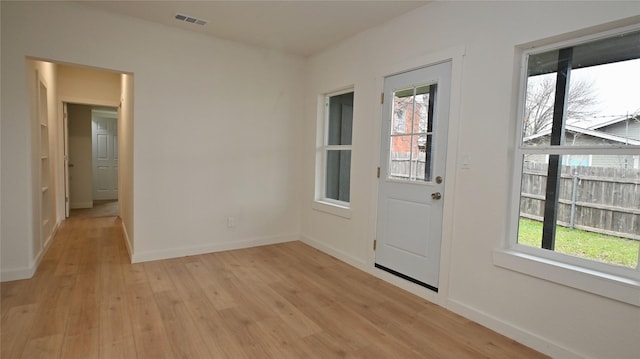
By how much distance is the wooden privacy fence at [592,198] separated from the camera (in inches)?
74.9

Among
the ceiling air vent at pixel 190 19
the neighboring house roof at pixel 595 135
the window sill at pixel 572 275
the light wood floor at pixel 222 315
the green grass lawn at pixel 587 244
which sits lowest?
the light wood floor at pixel 222 315

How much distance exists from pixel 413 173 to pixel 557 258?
130cm

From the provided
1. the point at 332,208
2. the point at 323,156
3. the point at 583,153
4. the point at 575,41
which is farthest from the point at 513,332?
the point at 323,156

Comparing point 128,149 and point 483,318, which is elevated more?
point 128,149

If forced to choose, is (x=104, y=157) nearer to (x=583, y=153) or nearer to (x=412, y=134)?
(x=412, y=134)

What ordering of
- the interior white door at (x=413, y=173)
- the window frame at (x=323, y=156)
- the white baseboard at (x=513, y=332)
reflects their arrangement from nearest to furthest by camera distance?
the white baseboard at (x=513, y=332), the interior white door at (x=413, y=173), the window frame at (x=323, y=156)

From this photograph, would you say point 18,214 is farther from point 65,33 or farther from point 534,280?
point 534,280

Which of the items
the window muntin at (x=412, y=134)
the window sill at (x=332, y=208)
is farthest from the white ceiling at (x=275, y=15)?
the window sill at (x=332, y=208)

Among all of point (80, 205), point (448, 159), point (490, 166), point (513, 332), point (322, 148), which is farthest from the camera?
point (80, 205)

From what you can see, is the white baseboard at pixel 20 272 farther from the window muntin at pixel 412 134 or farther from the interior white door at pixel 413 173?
the window muntin at pixel 412 134

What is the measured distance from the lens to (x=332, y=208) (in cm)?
414

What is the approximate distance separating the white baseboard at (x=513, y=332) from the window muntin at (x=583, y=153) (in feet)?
1.87

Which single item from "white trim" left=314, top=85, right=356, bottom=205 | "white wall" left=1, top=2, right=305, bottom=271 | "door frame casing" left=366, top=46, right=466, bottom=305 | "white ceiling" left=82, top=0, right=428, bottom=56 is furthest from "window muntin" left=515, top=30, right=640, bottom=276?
"white wall" left=1, top=2, right=305, bottom=271

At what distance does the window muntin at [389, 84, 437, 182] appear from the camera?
296 cm
